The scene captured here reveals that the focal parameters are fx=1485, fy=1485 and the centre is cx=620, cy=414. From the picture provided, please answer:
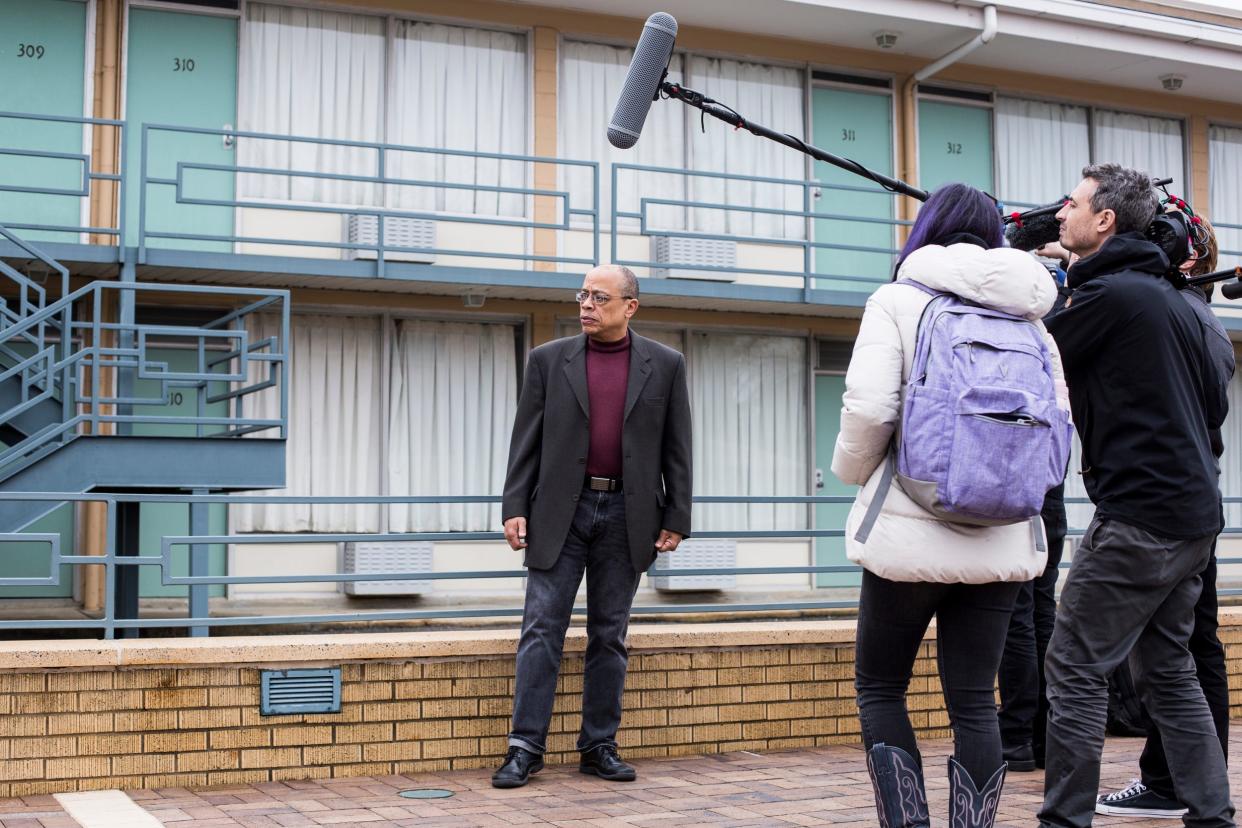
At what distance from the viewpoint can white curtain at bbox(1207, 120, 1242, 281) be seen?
16844mm

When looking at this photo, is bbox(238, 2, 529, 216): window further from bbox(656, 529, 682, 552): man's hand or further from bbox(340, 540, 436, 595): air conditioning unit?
bbox(656, 529, 682, 552): man's hand

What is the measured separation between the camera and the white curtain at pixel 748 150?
1436cm

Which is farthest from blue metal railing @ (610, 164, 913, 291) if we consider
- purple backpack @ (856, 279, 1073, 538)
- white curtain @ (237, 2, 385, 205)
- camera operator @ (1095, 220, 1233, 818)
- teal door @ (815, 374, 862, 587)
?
purple backpack @ (856, 279, 1073, 538)

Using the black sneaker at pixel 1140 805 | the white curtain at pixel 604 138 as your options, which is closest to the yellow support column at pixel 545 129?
the white curtain at pixel 604 138

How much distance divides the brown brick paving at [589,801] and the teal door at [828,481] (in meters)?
8.08

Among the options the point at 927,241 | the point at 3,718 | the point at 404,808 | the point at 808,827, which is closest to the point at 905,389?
the point at 927,241

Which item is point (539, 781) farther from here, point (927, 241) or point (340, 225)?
point (340, 225)

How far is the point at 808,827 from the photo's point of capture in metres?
4.96

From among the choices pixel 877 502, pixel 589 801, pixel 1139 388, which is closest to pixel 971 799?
pixel 877 502

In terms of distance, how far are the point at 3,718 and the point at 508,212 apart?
8.79m

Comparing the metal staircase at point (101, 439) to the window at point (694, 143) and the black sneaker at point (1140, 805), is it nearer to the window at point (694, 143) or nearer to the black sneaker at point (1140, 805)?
the window at point (694, 143)

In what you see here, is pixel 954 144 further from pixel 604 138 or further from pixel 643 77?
pixel 643 77

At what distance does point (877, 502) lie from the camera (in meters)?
4.01

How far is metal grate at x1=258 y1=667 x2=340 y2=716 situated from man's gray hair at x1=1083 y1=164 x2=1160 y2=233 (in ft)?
11.2
